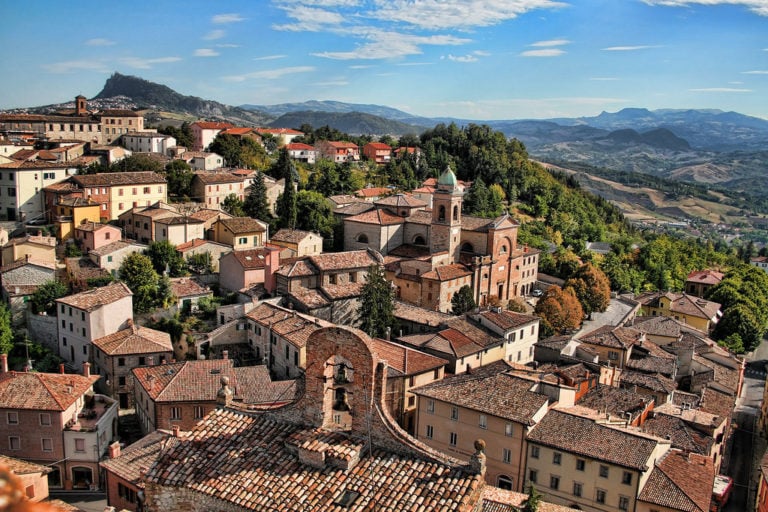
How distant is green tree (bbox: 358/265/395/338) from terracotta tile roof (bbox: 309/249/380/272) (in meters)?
4.38

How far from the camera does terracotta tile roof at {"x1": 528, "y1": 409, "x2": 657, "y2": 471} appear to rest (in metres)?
27.5

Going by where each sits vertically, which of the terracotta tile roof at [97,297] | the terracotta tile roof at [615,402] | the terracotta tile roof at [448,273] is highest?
the terracotta tile roof at [97,297]

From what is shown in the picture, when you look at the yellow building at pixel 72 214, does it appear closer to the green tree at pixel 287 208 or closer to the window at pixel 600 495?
the green tree at pixel 287 208

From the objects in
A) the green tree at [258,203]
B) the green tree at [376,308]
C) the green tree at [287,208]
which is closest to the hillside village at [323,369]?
the green tree at [376,308]

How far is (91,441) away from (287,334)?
11.7 metres

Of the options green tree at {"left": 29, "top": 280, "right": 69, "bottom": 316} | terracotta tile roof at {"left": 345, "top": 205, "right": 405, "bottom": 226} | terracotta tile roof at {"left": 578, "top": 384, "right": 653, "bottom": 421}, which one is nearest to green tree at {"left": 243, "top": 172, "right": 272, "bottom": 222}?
terracotta tile roof at {"left": 345, "top": 205, "right": 405, "bottom": 226}

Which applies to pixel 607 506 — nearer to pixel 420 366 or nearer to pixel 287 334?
pixel 420 366

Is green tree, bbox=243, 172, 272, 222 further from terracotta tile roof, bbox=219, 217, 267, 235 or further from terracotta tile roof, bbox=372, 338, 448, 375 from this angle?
terracotta tile roof, bbox=372, 338, 448, 375

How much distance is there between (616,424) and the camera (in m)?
30.8

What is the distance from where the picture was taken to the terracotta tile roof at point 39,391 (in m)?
32.0

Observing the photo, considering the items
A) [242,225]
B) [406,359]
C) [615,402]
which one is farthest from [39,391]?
[615,402]

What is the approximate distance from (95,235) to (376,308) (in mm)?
21264

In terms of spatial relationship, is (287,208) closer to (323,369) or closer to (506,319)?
(506,319)

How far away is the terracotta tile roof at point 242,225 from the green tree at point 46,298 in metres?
13.5
